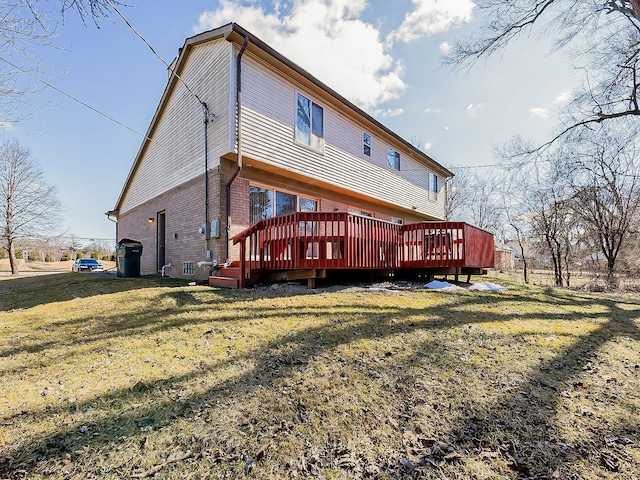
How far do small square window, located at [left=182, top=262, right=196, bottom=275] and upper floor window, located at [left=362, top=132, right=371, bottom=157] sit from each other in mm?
7188

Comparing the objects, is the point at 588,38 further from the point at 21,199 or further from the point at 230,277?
the point at 21,199

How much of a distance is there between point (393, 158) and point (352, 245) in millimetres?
8285

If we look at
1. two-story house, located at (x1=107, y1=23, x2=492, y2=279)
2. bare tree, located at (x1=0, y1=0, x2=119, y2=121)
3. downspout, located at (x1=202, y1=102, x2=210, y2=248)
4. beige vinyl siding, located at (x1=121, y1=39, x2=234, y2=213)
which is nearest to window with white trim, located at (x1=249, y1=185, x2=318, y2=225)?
two-story house, located at (x1=107, y1=23, x2=492, y2=279)

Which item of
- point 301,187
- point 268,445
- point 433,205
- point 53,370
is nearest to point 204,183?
point 301,187

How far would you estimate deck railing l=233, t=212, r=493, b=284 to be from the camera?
5863mm

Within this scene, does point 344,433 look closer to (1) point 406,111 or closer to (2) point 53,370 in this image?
(2) point 53,370

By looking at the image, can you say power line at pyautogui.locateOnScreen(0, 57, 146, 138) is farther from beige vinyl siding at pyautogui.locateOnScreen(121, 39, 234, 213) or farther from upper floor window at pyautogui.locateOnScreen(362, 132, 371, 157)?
upper floor window at pyautogui.locateOnScreen(362, 132, 371, 157)

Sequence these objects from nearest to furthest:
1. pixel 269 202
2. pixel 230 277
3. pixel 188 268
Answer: pixel 230 277, pixel 269 202, pixel 188 268

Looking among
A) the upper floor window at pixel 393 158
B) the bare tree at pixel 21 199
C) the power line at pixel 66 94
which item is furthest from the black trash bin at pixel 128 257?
the bare tree at pixel 21 199

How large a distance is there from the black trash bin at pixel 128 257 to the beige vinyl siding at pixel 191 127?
7.04 feet

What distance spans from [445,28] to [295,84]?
5.73 metres

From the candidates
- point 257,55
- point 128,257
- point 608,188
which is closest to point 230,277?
point 128,257

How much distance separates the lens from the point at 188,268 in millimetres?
8602

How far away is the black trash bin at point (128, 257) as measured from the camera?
9.72 metres
